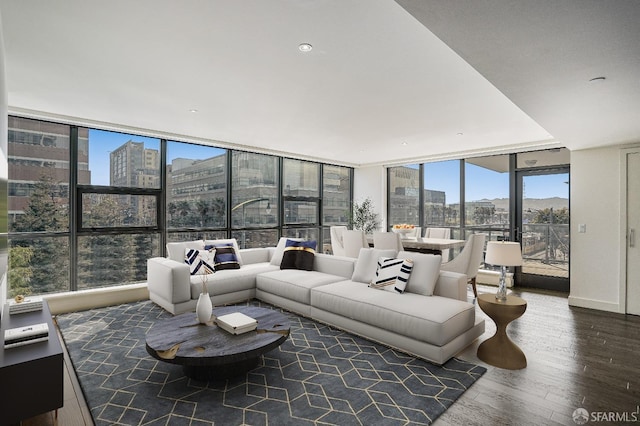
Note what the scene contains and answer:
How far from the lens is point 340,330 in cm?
371

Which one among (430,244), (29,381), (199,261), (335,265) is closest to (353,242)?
(335,265)

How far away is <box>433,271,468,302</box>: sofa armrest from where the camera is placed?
3561 mm

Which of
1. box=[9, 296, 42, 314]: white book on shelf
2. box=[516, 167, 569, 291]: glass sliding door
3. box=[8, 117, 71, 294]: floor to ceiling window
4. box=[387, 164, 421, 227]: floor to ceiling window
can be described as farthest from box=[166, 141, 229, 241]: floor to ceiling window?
box=[516, 167, 569, 291]: glass sliding door

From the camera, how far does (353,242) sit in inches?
226

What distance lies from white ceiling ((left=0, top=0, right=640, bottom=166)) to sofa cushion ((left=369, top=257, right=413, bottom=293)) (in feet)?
5.97

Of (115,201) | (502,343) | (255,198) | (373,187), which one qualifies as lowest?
(502,343)

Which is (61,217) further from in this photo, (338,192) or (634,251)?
(634,251)

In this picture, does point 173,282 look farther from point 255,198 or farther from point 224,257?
point 255,198

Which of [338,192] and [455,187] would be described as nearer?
[455,187]

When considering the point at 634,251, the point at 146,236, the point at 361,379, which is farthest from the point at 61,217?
the point at 634,251

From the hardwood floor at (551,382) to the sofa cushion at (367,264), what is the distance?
4.39ft

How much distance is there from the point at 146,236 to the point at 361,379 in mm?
4143

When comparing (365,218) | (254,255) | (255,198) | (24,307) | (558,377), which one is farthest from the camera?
(365,218)

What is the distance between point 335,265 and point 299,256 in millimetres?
624
